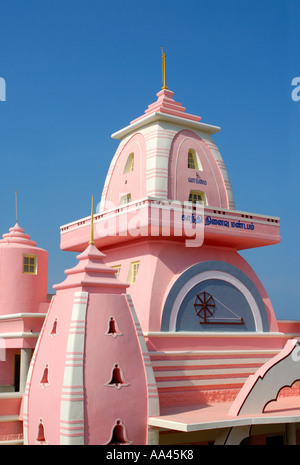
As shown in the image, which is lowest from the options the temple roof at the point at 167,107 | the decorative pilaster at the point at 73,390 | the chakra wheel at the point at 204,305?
the decorative pilaster at the point at 73,390

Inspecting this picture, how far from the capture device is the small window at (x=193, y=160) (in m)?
21.0

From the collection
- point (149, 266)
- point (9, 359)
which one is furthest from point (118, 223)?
point (9, 359)

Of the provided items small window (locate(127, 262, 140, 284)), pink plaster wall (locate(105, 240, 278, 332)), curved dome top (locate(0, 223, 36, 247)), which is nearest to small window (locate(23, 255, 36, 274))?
curved dome top (locate(0, 223, 36, 247))

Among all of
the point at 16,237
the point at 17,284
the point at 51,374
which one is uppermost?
the point at 16,237

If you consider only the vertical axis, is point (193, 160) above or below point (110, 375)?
above

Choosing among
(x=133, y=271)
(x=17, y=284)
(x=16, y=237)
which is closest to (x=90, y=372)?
(x=133, y=271)

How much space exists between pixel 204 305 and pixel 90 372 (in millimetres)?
5800

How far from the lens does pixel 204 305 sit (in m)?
19.2

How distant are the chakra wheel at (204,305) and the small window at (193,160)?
4784 millimetres

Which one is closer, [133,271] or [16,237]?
[133,271]

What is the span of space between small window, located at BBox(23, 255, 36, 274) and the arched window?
6972mm

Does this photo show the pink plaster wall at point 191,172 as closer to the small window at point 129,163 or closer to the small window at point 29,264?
the small window at point 129,163

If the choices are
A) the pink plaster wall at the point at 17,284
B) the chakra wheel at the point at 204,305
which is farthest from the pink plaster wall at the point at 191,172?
the pink plaster wall at the point at 17,284

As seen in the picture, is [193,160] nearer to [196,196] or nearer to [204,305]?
[196,196]
